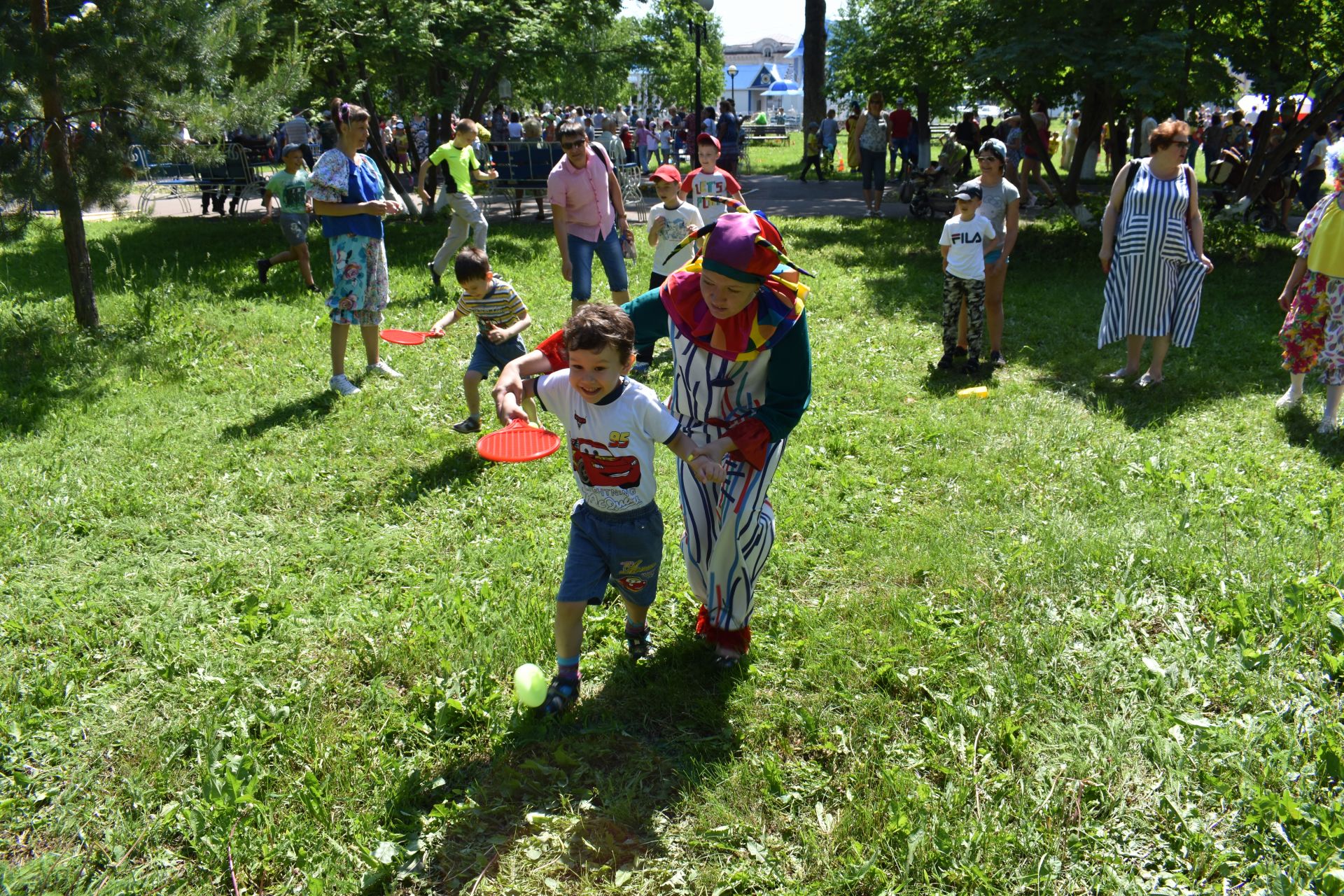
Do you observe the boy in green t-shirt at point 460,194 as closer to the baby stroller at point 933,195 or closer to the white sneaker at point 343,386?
the white sneaker at point 343,386

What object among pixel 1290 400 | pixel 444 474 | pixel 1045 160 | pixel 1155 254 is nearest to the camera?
pixel 444 474

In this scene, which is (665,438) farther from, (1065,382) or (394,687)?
(1065,382)

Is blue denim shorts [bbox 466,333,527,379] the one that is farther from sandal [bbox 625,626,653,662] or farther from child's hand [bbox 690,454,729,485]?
child's hand [bbox 690,454,729,485]

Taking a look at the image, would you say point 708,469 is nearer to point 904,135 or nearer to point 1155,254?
point 1155,254

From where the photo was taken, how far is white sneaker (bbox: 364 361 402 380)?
7.64 m

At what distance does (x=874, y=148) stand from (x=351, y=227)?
38.6 ft

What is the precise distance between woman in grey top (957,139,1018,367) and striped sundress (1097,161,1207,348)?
83cm

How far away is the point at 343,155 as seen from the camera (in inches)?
269

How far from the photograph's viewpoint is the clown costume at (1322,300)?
6.05 meters

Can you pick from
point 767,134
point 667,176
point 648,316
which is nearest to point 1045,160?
point 667,176

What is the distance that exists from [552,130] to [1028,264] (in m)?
17.8

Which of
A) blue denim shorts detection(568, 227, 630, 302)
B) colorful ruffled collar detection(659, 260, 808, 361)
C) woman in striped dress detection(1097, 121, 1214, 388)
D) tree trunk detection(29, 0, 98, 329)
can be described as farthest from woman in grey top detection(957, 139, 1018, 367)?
tree trunk detection(29, 0, 98, 329)

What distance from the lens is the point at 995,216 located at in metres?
7.74

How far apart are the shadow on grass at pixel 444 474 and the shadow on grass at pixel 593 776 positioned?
88.1 inches
